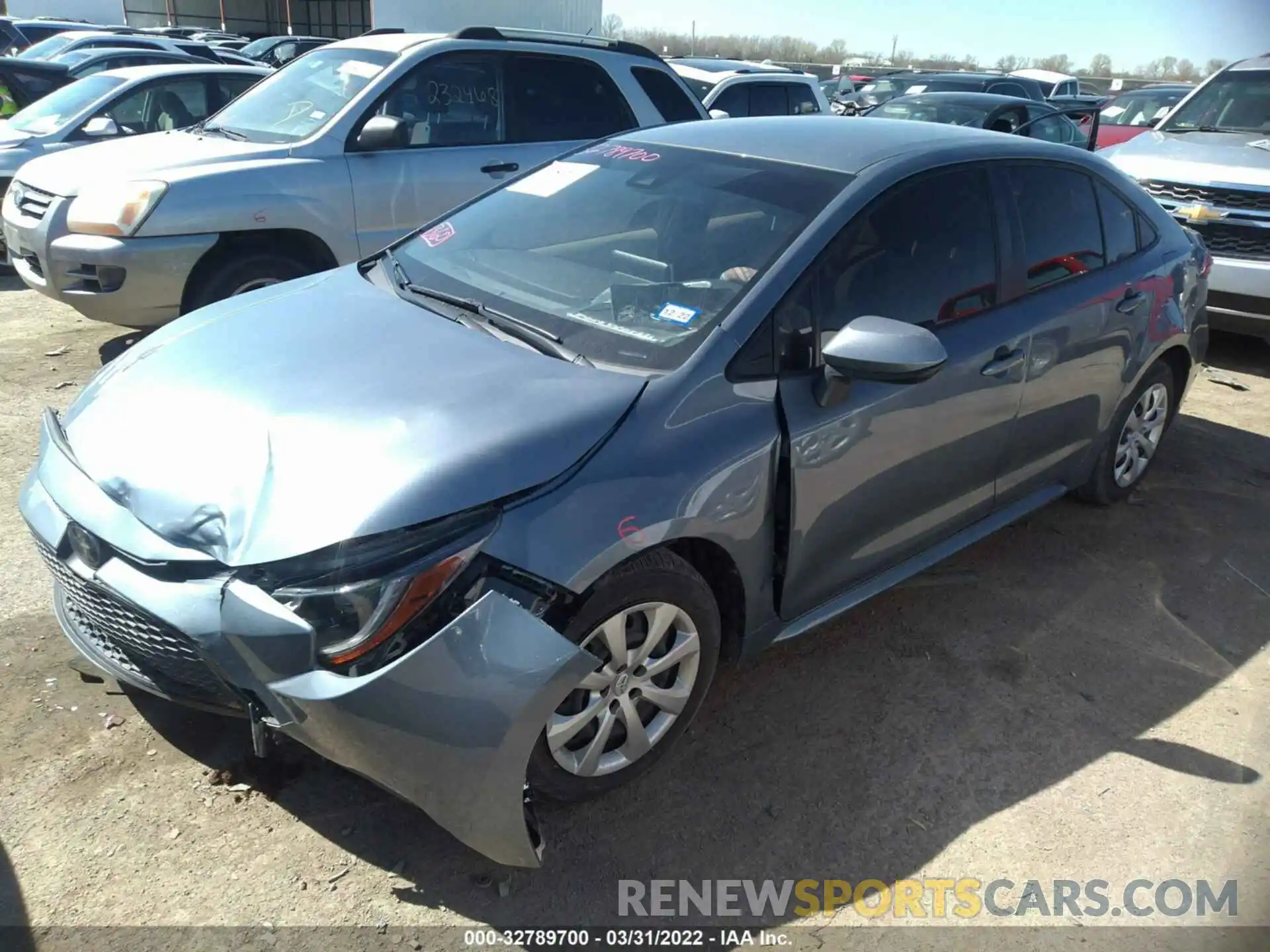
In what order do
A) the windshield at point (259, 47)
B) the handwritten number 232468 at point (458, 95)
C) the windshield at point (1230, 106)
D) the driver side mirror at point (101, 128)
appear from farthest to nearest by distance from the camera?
the windshield at point (259, 47) < the windshield at point (1230, 106) < the driver side mirror at point (101, 128) < the handwritten number 232468 at point (458, 95)

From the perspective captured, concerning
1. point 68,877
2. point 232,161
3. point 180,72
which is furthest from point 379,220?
point 68,877

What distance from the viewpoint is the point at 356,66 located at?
6.23m

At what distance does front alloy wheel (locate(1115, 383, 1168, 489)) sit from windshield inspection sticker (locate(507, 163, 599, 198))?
2723 millimetres

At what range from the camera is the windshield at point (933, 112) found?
33.4ft

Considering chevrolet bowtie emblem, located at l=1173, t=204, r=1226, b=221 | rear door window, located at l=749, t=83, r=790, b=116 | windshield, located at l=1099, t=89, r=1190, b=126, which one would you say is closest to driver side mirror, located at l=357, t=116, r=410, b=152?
chevrolet bowtie emblem, located at l=1173, t=204, r=1226, b=221

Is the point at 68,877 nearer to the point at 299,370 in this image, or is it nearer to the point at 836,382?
the point at 299,370

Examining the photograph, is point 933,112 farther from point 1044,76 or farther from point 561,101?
point 1044,76

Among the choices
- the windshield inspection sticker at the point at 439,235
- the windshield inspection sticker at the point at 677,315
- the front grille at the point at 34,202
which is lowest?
the front grille at the point at 34,202

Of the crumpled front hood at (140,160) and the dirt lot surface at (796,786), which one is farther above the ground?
the crumpled front hood at (140,160)

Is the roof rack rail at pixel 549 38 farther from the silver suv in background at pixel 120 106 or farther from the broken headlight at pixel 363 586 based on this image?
the broken headlight at pixel 363 586

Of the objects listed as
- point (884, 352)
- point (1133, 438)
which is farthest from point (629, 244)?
point (1133, 438)

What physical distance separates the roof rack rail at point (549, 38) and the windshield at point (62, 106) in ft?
11.6

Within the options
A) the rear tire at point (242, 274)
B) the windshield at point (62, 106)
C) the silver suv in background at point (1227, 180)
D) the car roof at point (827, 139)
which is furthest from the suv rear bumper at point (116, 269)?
the silver suv in background at point (1227, 180)

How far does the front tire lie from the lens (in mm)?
2443
